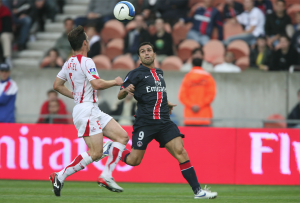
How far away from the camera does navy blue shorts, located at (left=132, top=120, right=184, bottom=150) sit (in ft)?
22.5

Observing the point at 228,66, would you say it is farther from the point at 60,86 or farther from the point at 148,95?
the point at 60,86

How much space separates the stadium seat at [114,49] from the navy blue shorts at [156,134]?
7211mm

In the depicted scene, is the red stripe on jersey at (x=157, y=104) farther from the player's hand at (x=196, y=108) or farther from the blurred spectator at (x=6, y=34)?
the blurred spectator at (x=6, y=34)

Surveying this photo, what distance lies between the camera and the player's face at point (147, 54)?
7031 mm

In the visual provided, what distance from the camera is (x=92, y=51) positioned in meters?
13.7

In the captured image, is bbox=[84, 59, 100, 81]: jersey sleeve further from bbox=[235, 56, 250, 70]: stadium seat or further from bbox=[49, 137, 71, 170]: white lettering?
bbox=[235, 56, 250, 70]: stadium seat

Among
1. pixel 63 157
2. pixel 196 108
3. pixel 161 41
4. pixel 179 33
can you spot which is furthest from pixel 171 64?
pixel 63 157

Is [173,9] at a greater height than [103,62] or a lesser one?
greater

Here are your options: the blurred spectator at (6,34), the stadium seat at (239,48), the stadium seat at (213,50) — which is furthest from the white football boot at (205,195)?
the blurred spectator at (6,34)

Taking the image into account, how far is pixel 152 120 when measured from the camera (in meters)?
6.91

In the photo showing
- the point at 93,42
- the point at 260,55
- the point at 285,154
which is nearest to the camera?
the point at 285,154

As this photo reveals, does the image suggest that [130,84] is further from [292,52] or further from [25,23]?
[25,23]

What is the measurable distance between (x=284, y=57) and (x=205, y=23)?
2.64 m

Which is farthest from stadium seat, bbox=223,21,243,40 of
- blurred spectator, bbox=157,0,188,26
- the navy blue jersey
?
the navy blue jersey
